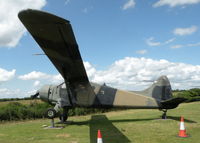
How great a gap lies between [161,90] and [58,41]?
7.37 m

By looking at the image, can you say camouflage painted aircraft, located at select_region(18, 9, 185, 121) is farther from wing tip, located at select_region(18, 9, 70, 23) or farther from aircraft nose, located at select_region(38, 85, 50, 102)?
wing tip, located at select_region(18, 9, 70, 23)

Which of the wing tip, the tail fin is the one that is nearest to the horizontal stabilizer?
the tail fin

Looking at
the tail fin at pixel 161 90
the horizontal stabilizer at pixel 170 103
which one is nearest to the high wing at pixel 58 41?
the tail fin at pixel 161 90

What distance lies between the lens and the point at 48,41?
694cm

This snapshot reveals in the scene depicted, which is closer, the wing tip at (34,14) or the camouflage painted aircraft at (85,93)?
the wing tip at (34,14)

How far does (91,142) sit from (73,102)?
461cm

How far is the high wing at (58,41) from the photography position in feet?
17.6

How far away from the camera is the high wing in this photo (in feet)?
17.6

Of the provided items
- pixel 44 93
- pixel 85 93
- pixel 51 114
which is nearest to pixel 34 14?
pixel 51 114

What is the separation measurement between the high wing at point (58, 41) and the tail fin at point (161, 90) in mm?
4192

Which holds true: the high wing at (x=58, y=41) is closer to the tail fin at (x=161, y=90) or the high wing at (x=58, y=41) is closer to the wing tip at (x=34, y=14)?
the wing tip at (x=34, y=14)

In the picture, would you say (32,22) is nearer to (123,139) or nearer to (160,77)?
(123,139)

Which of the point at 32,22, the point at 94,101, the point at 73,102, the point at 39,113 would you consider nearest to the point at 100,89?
the point at 94,101

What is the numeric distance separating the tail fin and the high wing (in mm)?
4192
